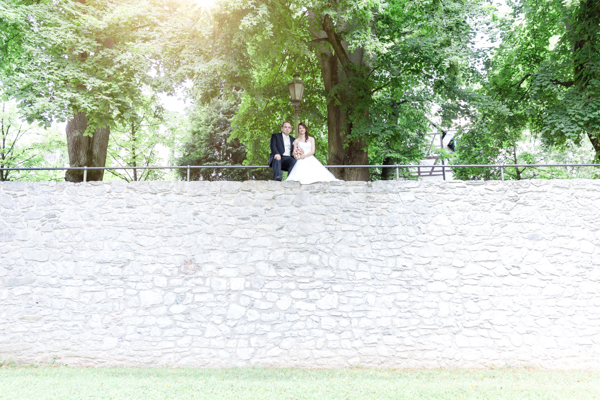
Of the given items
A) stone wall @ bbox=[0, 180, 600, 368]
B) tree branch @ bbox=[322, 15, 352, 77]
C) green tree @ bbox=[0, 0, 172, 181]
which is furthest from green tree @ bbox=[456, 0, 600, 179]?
green tree @ bbox=[0, 0, 172, 181]

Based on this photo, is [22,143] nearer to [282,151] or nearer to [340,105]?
[340,105]

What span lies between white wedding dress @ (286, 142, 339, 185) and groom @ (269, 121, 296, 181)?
0.18 meters

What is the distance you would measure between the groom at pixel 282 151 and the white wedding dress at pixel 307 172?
0.18 meters

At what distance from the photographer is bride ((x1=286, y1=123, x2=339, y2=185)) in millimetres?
6922

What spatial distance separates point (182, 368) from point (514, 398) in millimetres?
4395

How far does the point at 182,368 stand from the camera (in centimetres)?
633

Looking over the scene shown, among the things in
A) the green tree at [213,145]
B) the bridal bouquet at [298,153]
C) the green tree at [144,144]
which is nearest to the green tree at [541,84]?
the bridal bouquet at [298,153]

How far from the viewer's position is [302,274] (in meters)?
6.62

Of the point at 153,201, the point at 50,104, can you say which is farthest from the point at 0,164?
the point at 153,201

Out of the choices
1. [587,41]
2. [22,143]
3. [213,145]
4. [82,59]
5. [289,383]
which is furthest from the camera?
[22,143]

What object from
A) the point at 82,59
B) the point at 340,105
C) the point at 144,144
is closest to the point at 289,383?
the point at 340,105

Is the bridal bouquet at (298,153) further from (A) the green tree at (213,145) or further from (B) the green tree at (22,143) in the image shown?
(B) the green tree at (22,143)

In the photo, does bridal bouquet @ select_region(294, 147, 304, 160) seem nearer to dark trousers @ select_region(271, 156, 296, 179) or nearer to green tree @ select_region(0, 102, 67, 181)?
dark trousers @ select_region(271, 156, 296, 179)

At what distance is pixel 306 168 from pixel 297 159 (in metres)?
0.26
